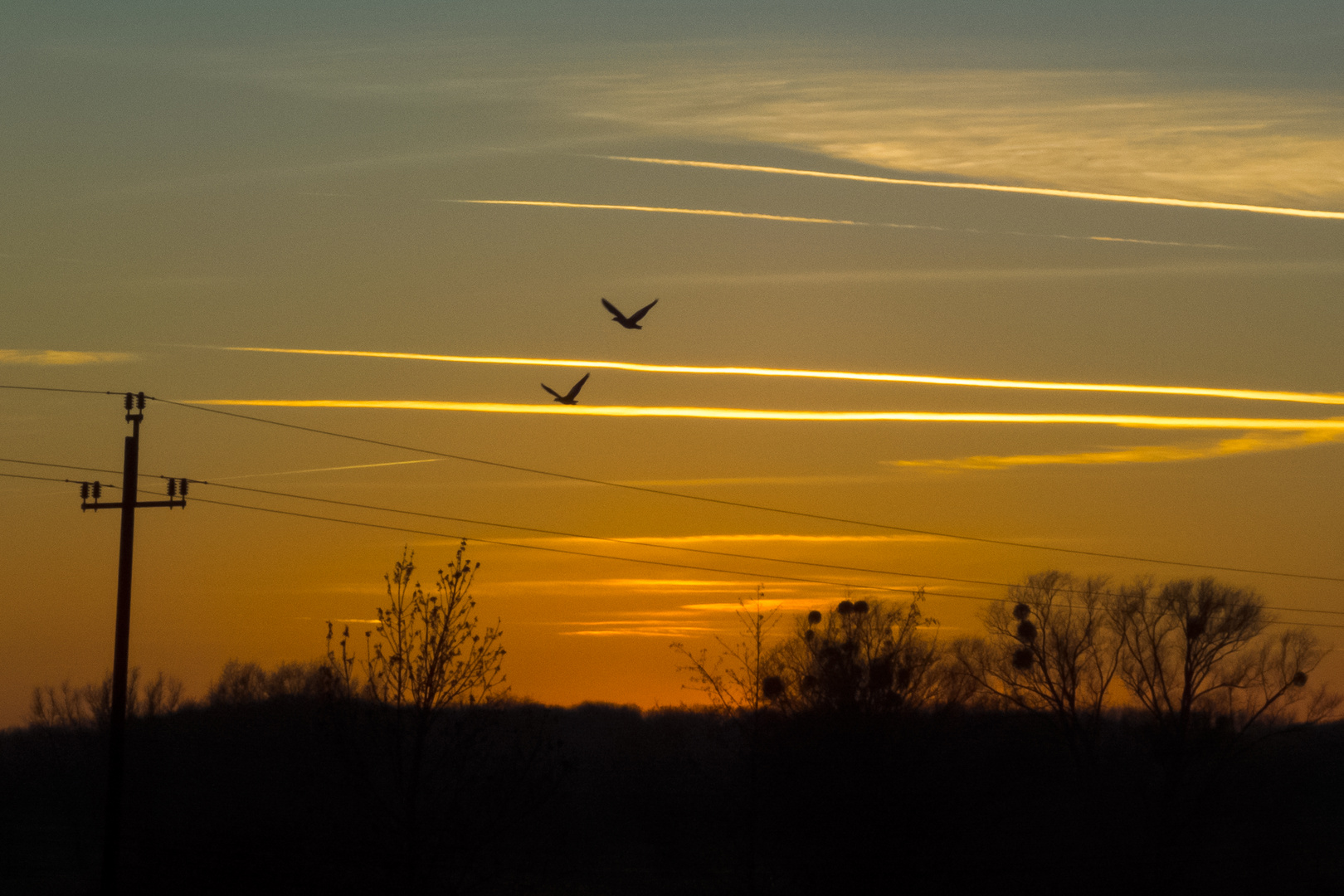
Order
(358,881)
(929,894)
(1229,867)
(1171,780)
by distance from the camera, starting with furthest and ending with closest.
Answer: (1171,780) < (1229,867) < (929,894) < (358,881)

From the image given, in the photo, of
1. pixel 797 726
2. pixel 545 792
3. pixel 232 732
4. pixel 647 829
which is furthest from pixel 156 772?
pixel 545 792

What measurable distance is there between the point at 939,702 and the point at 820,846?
1280cm

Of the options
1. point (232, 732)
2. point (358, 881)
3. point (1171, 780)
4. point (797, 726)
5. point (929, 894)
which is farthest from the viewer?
point (232, 732)

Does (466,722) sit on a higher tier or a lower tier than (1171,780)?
higher

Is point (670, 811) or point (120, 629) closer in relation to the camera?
point (120, 629)

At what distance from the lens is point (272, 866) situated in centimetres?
3378

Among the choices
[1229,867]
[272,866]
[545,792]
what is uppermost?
[545,792]

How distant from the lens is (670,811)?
233 feet

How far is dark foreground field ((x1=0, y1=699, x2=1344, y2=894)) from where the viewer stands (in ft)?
91.8

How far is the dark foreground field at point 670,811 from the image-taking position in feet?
91.8

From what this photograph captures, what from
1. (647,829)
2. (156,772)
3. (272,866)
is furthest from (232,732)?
(272,866)

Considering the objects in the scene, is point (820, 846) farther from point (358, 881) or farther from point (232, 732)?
point (232, 732)

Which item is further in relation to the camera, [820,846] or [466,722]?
[820,846]

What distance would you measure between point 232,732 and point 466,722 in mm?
56974
